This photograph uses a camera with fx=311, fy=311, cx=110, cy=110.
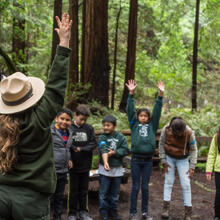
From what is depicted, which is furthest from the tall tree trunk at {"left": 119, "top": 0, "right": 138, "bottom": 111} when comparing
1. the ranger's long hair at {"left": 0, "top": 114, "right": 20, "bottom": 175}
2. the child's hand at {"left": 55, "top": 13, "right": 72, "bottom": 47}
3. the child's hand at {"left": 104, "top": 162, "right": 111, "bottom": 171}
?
the ranger's long hair at {"left": 0, "top": 114, "right": 20, "bottom": 175}

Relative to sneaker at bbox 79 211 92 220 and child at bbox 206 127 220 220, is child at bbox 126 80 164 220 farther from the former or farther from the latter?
child at bbox 206 127 220 220

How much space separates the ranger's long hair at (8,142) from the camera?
244 centimetres

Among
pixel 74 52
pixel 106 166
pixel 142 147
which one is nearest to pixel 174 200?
pixel 142 147

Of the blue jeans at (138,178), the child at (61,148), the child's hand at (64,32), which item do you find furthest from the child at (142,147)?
the child's hand at (64,32)

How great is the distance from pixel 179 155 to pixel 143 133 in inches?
29.4

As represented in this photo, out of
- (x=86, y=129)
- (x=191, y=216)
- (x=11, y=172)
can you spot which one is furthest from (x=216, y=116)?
(x=11, y=172)

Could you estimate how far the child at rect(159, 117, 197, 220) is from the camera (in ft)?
17.6

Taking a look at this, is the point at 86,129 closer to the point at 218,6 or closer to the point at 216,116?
the point at 216,116

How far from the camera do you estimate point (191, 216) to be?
5754 mm

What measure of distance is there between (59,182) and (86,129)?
98 cm

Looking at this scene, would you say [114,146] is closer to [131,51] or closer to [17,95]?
[17,95]

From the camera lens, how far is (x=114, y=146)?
5.20 meters

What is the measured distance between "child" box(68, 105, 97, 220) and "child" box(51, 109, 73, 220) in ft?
0.77

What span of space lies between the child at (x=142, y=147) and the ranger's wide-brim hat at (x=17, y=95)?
9.43 feet
